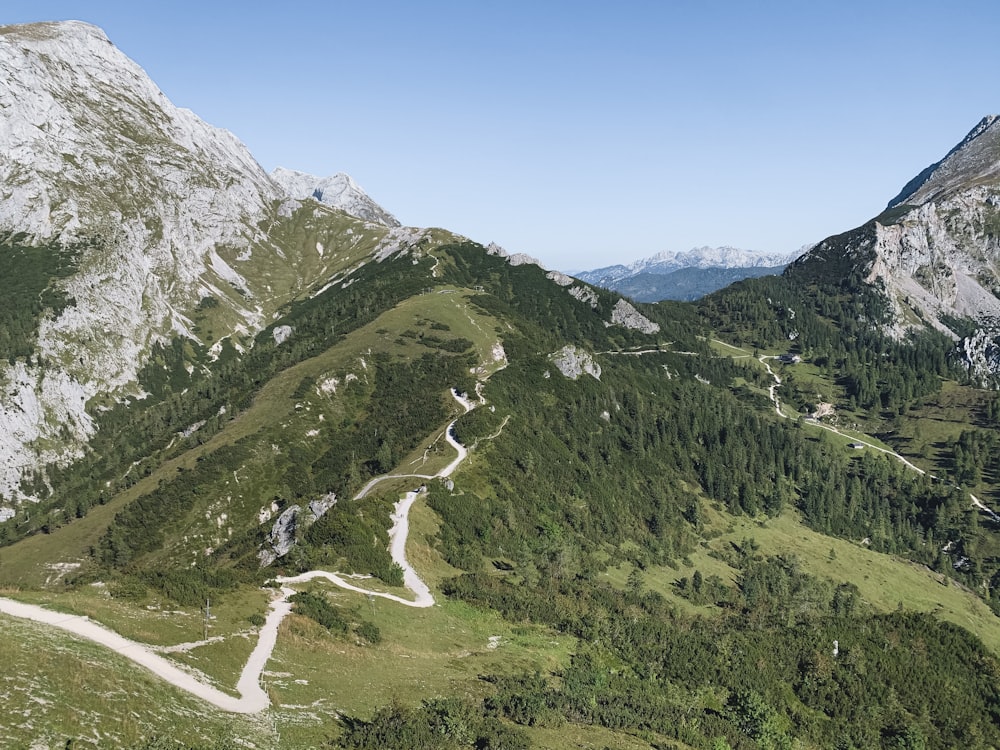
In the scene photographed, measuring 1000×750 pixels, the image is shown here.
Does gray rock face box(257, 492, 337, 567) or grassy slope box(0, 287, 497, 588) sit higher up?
grassy slope box(0, 287, 497, 588)

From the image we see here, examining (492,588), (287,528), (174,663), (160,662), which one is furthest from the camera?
(287,528)

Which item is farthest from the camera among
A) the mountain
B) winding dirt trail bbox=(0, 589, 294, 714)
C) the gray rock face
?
the gray rock face

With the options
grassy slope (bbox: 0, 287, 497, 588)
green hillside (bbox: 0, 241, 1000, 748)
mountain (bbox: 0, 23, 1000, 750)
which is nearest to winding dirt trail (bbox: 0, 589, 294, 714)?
mountain (bbox: 0, 23, 1000, 750)

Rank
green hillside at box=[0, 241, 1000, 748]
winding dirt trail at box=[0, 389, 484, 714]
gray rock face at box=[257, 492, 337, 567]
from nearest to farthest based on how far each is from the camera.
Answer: winding dirt trail at box=[0, 389, 484, 714] < green hillside at box=[0, 241, 1000, 748] < gray rock face at box=[257, 492, 337, 567]

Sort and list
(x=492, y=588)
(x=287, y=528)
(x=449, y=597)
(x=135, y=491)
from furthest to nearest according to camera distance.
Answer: (x=135, y=491) < (x=287, y=528) < (x=492, y=588) < (x=449, y=597)

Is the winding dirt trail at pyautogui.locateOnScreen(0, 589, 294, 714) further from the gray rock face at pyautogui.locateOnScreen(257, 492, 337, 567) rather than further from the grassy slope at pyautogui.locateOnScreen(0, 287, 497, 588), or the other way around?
the grassy slope at pyautogui.locateOnScreen(0, 287, 497, 588)

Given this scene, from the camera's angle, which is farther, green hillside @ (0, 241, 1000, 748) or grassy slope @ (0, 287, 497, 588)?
grassy slope @ (0, 287, 497, 588)

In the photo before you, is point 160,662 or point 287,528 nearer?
point 160,662

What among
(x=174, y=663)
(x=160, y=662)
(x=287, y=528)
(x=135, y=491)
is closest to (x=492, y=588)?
(x=287, y=528)

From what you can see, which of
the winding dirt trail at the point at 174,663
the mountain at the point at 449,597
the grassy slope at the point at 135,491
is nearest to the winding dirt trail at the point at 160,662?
the winding dirt trail at the point at 174,663

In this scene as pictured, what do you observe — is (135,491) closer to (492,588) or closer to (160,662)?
(492,588)

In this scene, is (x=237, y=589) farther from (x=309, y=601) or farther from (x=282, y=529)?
(x=282, y=529)
